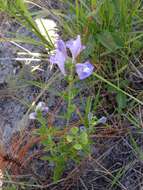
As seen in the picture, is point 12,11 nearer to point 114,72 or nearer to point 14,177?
point 114,72

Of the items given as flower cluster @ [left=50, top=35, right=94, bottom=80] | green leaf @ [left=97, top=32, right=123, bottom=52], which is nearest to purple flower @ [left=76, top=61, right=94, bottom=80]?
flower cluster @ [left=50, top=35, right=94, bottom=80]

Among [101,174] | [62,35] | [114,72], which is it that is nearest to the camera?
[101,174]

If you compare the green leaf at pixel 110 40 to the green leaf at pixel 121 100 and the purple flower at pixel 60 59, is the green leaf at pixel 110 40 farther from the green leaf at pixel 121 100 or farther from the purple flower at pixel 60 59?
the purple flower at pixel 60 59

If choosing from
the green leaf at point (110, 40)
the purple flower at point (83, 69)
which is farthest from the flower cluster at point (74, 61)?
the green leaf at point (110, 40)

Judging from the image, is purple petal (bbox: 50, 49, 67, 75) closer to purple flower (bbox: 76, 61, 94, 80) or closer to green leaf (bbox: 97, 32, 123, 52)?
purple flower (bbox: 76, 61, 94, 80)

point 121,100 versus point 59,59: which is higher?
point 59,59

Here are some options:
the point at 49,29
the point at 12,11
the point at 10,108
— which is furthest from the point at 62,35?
the point at 10,108

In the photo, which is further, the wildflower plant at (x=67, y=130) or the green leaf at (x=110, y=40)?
the green leaf at (x=110, y=40)

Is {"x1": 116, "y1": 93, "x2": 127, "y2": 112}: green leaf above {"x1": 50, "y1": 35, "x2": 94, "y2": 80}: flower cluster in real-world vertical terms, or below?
below

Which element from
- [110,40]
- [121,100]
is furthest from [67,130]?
[110,40]

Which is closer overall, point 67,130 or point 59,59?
point 59,59

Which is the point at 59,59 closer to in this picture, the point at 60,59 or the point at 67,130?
the point at 60,59
